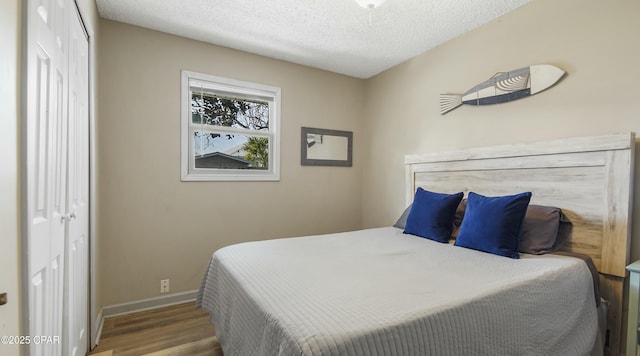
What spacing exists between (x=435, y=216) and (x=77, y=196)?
241 centimetres

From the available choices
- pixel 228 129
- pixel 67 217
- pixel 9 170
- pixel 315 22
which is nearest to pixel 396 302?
pixel 9 170

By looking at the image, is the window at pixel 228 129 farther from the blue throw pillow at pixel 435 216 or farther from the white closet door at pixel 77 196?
the blue throw pillow at pixel 435 216

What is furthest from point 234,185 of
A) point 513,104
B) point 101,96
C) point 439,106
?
point 513,104

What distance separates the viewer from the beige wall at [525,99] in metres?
1.76

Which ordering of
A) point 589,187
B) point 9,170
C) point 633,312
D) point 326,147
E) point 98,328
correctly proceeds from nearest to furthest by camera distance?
point 9,170
point 633,312
point 589,187
point 98,328
point 326,147

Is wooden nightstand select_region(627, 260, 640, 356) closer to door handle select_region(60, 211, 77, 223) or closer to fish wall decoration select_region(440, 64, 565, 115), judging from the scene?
fish wall decoration select_region(440, 64, 565, 115)

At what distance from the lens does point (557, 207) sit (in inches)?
76.9

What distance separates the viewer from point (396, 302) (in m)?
1.12

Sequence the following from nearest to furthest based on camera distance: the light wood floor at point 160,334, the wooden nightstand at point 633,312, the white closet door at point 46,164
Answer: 1. the white closet door at point 46,164
2. the wooden nightstand at point 633,312
3. the light wood floor at point 160,334

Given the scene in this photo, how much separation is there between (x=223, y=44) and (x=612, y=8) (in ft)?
9.77

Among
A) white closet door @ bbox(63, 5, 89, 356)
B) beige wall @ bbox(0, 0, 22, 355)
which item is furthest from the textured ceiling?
beige wall @ bbox(0, 0, 22, 355)

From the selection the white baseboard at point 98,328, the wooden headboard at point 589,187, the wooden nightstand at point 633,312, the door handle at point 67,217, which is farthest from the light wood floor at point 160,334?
the wooden headboard at point 589,187

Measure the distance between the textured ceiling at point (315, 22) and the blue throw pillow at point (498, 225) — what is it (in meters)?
1.49

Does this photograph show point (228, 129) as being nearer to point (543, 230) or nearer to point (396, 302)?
point (396, 302)
